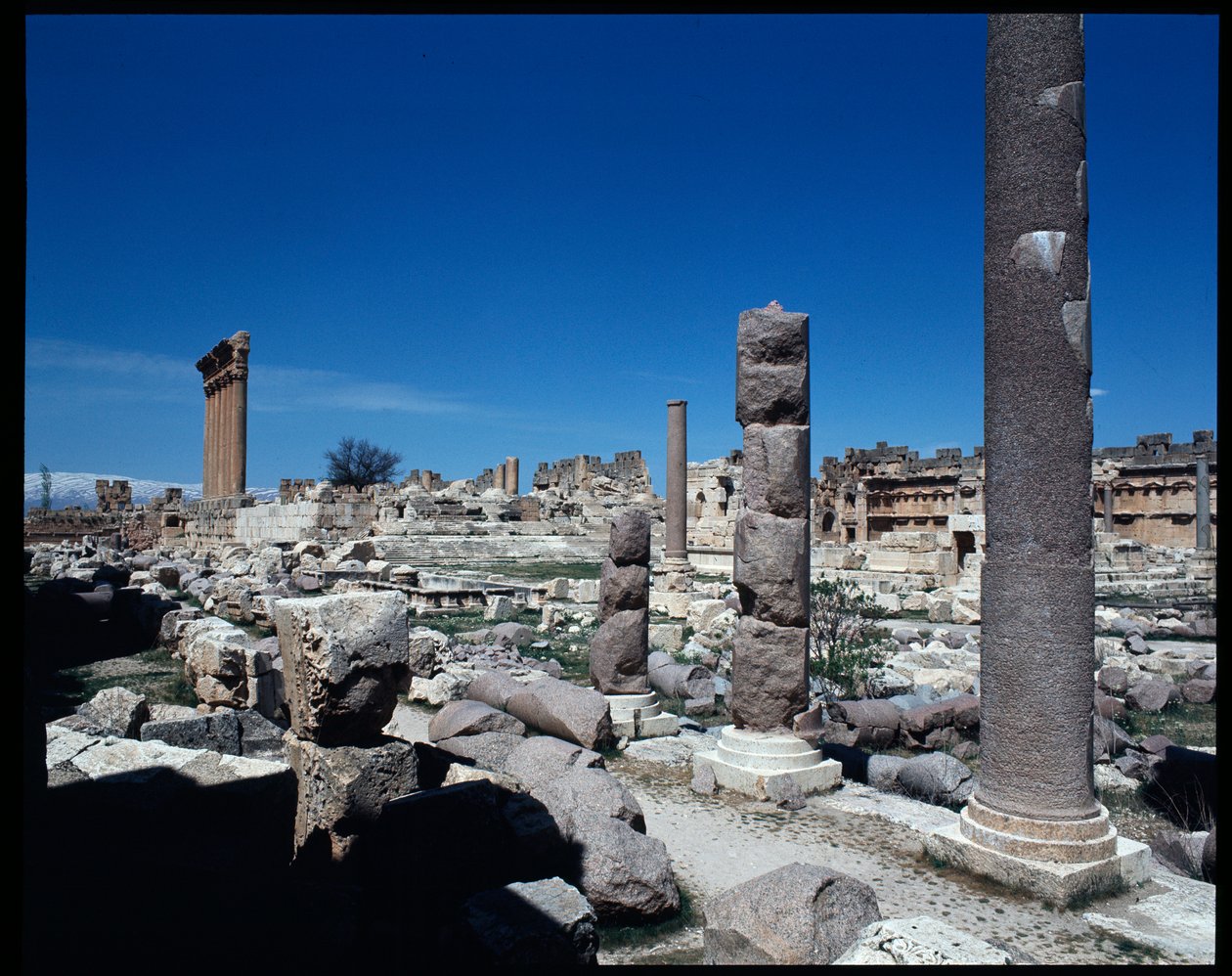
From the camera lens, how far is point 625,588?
8.67 m

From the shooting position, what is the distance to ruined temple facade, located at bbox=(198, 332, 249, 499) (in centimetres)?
3000

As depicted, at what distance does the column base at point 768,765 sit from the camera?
6.30 meters

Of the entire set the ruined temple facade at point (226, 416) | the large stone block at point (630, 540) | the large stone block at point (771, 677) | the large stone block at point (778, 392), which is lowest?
the large stone block at point (771, 677)

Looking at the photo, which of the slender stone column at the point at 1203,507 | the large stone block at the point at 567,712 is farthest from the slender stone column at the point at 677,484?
the slender stone column at the point at 1203,507

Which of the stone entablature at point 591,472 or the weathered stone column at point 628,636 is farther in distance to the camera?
the stone entablature at point 591,472

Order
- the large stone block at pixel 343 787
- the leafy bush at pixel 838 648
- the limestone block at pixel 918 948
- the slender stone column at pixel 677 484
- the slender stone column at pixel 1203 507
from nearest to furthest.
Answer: the limestone block at pixel 918 948 < the large stone block at pixel 343 787 < the leafy bush at pixel 838 648 < the slender stone column at pixel 677 484 < the slender stone column at pixel 1203 507

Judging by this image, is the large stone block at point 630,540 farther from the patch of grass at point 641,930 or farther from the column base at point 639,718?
the patch of grass at point 641,930

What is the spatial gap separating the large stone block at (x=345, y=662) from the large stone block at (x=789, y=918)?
189 centimetres

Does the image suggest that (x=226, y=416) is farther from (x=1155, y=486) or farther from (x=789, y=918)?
(x=1155, y=486)

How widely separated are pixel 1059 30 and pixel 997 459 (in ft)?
7.41

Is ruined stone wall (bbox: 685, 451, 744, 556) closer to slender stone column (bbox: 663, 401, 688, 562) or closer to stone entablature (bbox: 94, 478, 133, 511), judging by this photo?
slender stone column (bbox: 663, 401, 688, 562)

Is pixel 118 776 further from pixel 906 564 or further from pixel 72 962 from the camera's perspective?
pixel 906 564

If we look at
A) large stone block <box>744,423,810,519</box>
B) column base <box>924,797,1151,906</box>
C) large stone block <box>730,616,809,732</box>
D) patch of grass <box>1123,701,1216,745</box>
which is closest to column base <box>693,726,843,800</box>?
large stone block <box>730,616,809,732</box>

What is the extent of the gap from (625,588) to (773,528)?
2414mm
